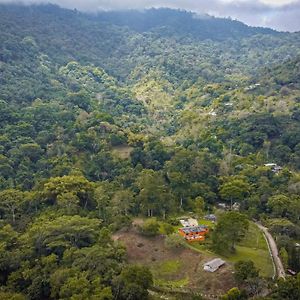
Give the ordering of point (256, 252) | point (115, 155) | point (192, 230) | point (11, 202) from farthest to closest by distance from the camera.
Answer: point (115, 155) → point (11, 202) → point (192, 230) → point (256, 252)

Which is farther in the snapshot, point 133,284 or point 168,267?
point 168,267

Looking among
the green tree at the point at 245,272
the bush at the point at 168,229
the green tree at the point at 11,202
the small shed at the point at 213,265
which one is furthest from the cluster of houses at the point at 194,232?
the green tree at the point at 11,202

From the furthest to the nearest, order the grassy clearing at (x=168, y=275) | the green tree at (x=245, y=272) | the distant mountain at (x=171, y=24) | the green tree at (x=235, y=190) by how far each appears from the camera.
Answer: the distant mountain at (x=171, y=24) → the green tree at (x=235, y=190) → the grassy clearing at (x=168, y=275) → the green tree at (x=245, y=272)

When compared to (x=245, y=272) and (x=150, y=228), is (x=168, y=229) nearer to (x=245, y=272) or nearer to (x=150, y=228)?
(x=150, y=228)

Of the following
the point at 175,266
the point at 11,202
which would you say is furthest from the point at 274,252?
the point at 11,202

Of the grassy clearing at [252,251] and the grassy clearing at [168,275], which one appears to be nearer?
the grassy clearing at [168,275]

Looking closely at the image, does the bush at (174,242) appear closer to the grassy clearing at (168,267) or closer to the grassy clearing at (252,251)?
the grassy clearing at (252,251)

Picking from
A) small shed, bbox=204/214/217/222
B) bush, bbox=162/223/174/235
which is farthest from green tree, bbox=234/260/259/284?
small shed, bbox=204/214/217/222

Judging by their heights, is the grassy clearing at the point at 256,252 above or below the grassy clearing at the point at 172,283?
above
